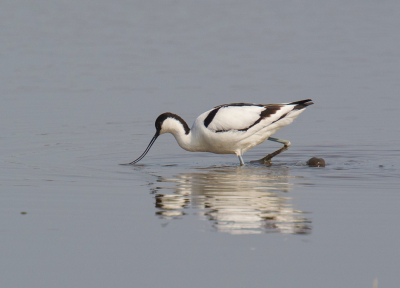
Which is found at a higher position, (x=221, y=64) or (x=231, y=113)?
(x=221, y=64)

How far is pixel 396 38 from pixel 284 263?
59.2ft

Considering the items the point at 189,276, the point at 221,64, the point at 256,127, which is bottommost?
the point at 189,276

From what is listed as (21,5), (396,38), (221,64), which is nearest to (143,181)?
(221,64)

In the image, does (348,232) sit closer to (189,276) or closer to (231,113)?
(189,276)

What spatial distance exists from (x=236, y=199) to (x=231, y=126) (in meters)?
2.60

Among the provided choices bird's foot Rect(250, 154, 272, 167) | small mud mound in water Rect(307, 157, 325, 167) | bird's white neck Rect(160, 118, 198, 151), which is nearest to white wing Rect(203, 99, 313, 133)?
bird's white neck Rect(160, 118, 198, 151)

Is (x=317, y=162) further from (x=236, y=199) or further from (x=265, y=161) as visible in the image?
(x=236, y=199)

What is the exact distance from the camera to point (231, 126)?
10352mm

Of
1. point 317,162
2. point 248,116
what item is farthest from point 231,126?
point 317,162

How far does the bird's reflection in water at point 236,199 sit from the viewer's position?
671 centimetres

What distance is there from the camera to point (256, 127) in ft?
34.4

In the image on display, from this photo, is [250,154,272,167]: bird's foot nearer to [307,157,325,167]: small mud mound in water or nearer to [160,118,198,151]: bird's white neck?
[307,157,325,167]: small mud mound in water

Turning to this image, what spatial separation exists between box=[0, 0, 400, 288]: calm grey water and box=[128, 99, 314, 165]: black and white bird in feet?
1.08

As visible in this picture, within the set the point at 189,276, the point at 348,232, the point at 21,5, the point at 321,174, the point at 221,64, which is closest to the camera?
the point at 189,276
